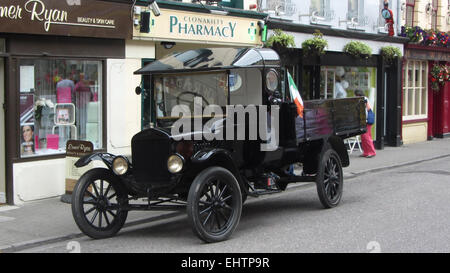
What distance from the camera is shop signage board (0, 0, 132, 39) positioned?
32.2 feet

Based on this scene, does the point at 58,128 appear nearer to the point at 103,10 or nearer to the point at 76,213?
the point at 103,10

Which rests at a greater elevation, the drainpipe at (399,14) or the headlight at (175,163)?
the drainpipe at (399,14)

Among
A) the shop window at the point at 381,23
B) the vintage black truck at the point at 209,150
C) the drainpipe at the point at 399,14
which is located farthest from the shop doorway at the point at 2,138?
the drainpipe at the point at 399,14

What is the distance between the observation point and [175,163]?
7426mm

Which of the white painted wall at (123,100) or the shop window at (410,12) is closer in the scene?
the white painted wall at (123,100)

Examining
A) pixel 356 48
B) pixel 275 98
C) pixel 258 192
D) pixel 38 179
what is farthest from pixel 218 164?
pixel 356 48

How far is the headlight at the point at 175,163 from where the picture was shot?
24.2 ft

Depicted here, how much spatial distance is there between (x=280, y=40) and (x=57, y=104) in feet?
19.9

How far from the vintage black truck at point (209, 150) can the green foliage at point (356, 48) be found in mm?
8380

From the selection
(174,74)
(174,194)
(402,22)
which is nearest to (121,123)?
(174,74)

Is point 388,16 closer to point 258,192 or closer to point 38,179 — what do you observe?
point 258,192

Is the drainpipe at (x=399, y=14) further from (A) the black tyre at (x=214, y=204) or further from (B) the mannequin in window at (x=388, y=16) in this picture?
(A) the black tyre at (x=214, y=204)

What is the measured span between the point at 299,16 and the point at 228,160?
9.28m

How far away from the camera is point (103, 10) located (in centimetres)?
1116
